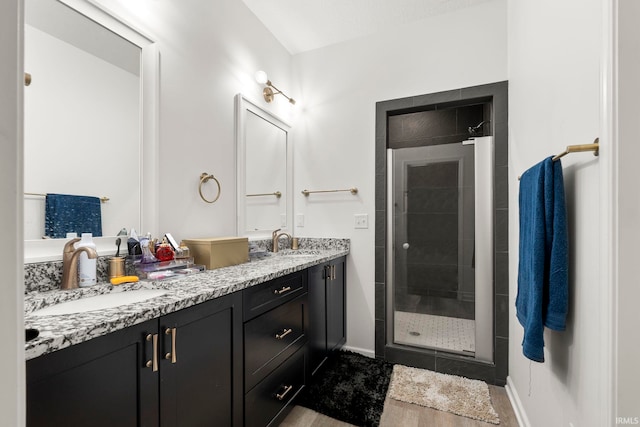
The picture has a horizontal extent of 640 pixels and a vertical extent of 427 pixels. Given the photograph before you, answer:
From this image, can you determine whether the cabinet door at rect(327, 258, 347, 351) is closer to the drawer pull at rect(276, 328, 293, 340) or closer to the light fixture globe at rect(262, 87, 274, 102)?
the drawer pull at rect(276, 328, 293, 340)

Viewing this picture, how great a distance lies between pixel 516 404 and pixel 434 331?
2.29 ft

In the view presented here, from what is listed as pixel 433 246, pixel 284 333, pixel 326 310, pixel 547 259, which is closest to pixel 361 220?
pixel 433 246

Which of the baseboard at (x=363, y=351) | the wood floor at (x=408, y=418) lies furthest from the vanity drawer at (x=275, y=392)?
the baseboard at (x=363, y=351)

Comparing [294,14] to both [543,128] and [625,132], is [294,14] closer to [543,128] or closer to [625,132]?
[543,128]

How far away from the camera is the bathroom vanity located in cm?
68

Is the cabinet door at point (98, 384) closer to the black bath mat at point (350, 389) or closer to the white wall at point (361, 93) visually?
the black bath mat at point (350, 389)

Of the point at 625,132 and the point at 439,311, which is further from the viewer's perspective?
the point at 439,311

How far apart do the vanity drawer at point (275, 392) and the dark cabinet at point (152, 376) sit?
9cm

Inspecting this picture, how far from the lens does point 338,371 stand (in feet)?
6.77

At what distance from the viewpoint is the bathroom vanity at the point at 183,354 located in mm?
682

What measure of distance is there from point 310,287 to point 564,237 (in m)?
1.28

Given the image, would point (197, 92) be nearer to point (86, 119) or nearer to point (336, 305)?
point (86, 119)

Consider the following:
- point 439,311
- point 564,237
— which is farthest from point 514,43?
point 439,311

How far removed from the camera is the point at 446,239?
229 cm
